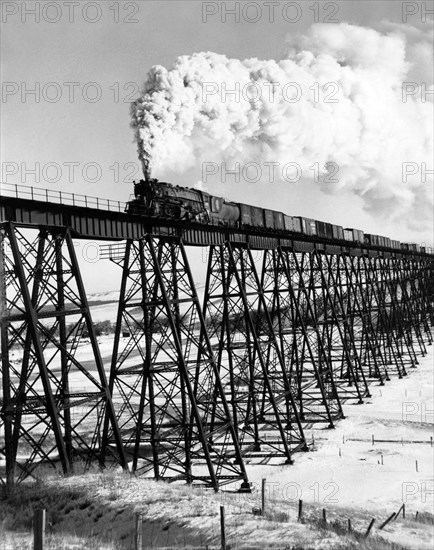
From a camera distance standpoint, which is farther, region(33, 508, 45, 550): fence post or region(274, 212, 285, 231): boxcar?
region(274, 212, 285, 231): boxcar

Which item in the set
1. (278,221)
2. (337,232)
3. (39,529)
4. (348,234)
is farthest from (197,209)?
(348,234)

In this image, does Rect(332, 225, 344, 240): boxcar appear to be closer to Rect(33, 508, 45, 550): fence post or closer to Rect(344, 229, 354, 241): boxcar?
Rect(344, 229, 354, 241): boxcar

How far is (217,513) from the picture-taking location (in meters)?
11.4

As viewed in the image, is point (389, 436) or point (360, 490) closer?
point (360, 490)

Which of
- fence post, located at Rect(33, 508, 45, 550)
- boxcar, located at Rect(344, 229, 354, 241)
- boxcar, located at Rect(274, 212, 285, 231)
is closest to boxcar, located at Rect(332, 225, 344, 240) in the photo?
boxcar, located at Rect(344, 229, 354, 241)

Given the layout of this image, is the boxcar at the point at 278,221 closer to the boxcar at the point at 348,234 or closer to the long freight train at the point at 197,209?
the long freight train at the point at 197,209

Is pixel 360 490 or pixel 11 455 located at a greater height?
pixel 11 455

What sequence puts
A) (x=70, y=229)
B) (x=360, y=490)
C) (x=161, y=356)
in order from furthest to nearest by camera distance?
(x=161, y=356)
(x=360, y=490)
(x=70, y=229)

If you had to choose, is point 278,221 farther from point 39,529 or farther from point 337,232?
point 39,529

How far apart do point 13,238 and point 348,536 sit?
30.1ft

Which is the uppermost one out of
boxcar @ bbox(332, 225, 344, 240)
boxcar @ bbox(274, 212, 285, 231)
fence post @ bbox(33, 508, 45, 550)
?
boxcar @ bbox(332, 225, 344, 240)

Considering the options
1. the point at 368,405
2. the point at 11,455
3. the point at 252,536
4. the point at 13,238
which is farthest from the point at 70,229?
the point at 368,405

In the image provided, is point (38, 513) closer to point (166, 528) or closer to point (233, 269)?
point (166, 528)

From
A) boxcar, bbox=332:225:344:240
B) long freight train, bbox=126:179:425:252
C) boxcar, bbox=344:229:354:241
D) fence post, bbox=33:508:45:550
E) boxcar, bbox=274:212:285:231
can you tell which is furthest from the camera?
boxcar, bbox=344:229:354:241
